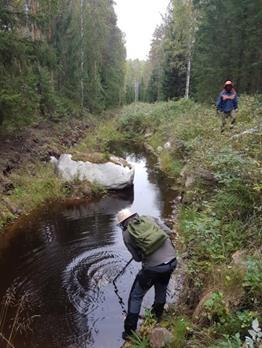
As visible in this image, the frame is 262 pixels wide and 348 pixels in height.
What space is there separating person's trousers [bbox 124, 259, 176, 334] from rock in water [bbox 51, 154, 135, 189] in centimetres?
796

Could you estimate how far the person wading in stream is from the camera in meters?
5.44

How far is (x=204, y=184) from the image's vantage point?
9.31 metres

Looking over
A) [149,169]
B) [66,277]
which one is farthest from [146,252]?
[149,169]

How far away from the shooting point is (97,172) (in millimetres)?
13797

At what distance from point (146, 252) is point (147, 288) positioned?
28.9 inches

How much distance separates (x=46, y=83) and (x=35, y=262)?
11.1 m

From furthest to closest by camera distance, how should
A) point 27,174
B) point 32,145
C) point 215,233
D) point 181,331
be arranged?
point 32,145, point 27,174, point 215,233, point 181,331

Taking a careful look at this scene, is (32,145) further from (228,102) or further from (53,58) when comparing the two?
(228,102)

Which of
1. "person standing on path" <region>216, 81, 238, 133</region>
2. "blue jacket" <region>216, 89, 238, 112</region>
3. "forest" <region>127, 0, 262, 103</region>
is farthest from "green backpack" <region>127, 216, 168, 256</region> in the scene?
"forest" <region>127, 0, 262, 103</region>

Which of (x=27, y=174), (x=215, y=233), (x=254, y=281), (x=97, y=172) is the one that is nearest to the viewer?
(x=254, y=281)

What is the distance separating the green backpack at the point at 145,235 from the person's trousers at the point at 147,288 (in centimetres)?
32

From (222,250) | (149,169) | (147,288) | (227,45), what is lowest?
(149,169)

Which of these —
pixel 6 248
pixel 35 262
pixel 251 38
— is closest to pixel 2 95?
pixel 6 248

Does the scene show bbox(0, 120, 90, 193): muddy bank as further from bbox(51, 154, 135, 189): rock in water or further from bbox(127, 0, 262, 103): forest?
bbox(127, 0, 262, 103): forest
